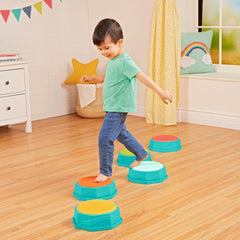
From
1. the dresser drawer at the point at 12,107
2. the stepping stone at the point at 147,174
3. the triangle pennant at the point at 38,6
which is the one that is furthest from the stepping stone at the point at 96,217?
the triangle pennant at the point at 38,6

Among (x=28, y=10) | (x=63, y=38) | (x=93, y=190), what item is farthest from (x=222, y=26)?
(x=93, y=190)

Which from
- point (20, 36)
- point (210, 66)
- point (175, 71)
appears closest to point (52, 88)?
point (20, 36)

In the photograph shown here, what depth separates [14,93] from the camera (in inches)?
148

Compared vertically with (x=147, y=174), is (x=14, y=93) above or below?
above

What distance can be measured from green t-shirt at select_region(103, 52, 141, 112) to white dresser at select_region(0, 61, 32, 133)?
1.40 metres

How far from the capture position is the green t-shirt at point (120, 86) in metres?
2.49

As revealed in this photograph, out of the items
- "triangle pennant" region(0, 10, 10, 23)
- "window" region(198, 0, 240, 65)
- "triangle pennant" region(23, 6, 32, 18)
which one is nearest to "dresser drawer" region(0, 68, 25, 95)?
"triangle pennant" region(0, 10, 10, 23)

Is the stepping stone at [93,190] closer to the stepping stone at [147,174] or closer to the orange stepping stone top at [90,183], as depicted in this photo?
the orange stepping stone top at [90,183]

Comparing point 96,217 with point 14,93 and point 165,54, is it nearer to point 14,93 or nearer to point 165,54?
point 14,93

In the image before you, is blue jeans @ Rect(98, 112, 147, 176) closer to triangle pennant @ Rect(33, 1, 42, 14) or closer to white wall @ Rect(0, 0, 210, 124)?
white wall @ Rect(0, 0, 210, 124)

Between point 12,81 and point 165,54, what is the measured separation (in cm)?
132

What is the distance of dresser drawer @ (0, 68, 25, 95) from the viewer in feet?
12.0

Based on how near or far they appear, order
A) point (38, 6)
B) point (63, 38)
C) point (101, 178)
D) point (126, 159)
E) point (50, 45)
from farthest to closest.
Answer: point (63, 38) < point (50, 45) < point (38, 6) < point (126, 159) < point (101, 178)

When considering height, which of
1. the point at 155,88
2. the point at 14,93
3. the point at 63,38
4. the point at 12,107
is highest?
the point at 63,38
